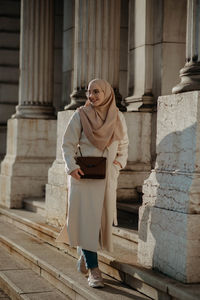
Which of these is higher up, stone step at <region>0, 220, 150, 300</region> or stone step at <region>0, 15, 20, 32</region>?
stone step at <region>0, 15, 20, 32</region>

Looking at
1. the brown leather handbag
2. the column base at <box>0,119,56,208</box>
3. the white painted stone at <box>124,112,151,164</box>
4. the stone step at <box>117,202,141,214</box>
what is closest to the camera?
the brown leather handbag

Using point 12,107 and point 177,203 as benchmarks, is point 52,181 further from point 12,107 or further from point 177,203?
point 12,107

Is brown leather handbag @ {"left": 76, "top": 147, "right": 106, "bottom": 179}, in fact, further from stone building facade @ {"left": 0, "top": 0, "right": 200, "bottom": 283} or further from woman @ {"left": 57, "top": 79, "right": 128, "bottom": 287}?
stone building facade @ {"left": 0, "top": 0, "right": 200, "bottom": 283}

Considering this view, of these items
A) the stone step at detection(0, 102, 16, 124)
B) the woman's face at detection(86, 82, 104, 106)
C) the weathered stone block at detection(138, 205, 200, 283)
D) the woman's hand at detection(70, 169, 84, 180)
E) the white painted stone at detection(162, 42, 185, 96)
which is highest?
the white painted stone at detection(162, 42, 185, 96)

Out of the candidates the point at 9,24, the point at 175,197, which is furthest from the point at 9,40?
the point at 175,197

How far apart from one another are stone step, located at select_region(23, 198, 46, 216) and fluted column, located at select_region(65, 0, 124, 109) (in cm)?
194

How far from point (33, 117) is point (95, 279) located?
5.61 m

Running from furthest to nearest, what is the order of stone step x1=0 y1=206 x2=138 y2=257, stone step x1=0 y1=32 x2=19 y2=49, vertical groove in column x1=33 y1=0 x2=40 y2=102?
1. stone step x1=0 y1=32 x2=19 y2=49
2. vertical groove in column x1=33 y1=0 x2=40 y2=102
3. stone step x1=0 y1=206 x2=138 y2=257

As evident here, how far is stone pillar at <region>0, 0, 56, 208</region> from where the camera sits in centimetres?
1074

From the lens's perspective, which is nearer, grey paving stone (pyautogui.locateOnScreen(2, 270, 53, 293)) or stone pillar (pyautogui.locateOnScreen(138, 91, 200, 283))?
stone pillar (pyautogui.locateOnScreen(138, 91, 200, 283))

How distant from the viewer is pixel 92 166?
226 inches

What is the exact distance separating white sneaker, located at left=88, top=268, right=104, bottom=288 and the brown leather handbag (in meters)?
0.85

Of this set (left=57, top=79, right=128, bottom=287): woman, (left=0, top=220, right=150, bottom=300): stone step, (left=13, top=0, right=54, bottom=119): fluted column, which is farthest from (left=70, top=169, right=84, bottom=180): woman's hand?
(left=13, top=0, right=54, bottom=119): fluted column

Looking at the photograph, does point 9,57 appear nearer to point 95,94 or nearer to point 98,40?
point 98,40
